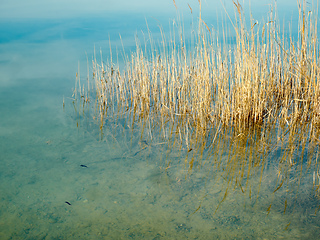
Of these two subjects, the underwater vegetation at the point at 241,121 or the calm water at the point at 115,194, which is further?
the underwater vegetation at the point at 241,121

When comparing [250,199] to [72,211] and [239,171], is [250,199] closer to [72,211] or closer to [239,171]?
[239,171]

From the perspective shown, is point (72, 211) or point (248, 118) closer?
point (72, 211)

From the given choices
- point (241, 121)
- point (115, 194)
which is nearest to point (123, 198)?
point (115, 194)

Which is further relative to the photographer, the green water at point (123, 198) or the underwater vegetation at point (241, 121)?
the underwater vegetation at point (241, 121)

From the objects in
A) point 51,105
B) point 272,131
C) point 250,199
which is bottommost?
point 250,199

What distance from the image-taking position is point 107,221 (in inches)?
67.7

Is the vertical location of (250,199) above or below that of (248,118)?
below

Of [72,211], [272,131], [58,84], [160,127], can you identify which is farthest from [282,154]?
[58,84]

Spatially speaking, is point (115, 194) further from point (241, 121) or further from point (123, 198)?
point (241, 121)

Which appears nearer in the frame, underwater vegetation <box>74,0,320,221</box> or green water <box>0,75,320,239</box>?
green water <box>0,75,320,239</box>

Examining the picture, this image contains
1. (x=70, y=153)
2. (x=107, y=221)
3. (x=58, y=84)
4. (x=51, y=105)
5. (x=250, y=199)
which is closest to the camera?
(x=107, y=221)

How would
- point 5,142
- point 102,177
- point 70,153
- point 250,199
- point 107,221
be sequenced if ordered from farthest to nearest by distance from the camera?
point 5,142, point 70,153, point 102,177, point 250,199, point 107,221

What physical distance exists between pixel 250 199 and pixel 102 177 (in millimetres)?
1028

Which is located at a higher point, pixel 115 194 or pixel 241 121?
pixel 241 121
